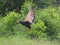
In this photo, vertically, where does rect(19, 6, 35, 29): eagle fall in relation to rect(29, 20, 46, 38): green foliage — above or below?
above

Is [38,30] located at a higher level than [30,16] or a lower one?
lower

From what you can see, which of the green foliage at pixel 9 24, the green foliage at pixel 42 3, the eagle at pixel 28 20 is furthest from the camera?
the green foliage at pixel 42 3

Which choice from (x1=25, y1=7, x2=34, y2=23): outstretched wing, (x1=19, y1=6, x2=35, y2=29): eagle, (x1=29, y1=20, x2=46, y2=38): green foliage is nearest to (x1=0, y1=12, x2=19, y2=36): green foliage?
(x1=19, y1=6, x2=35, y2=29): eagle

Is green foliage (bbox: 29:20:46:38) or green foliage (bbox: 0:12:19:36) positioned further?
green foliage (bbox: 0:12:19:36)

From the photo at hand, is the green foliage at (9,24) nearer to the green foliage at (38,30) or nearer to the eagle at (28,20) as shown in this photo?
the eagle at (28,20)

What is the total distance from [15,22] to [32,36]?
1076mm

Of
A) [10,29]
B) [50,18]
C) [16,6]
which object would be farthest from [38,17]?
[16,6]

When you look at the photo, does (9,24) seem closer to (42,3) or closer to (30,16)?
(30,16)

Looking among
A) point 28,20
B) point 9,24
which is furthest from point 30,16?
point 9,24

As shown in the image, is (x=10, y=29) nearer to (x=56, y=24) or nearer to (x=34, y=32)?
(x=34, y=32)

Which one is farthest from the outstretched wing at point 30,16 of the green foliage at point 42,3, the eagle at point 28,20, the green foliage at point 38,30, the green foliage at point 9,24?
the green foliage at point 42,3

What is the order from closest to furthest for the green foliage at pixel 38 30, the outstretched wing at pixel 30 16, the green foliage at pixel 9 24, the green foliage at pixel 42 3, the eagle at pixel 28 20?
the green foliage at pixel 38 30, the green foliage at pixel 9 24, the eagle at pixel 28 20, the outstretched wing at pixel 30 16, the green foliage at pixel 42 3

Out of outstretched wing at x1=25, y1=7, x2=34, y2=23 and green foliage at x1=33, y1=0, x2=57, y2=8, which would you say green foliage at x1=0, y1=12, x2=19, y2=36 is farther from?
green foliage at x1=33, y1=0, x2=57, y2=8

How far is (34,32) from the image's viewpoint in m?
12.0
